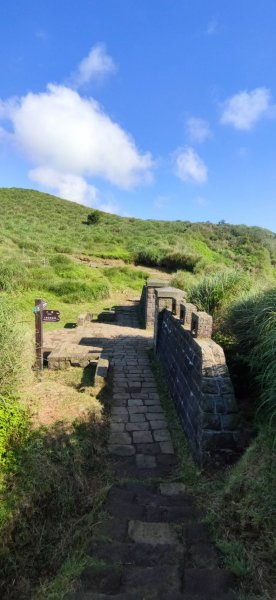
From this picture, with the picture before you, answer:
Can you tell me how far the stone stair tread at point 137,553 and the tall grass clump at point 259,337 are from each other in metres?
1.48

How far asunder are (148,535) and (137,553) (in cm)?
21

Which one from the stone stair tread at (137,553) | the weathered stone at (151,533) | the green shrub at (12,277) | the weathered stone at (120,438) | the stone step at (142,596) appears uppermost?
the green shrub at (12,277)

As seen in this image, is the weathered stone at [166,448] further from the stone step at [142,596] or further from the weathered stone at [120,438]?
the stone step at [142,596]

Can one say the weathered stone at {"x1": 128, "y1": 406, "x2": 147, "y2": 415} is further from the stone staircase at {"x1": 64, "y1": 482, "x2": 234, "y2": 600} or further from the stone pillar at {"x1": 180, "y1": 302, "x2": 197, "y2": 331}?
the stone staircase at {"x1": 64, "y1": 482, "x2": 234, "y2": 600}

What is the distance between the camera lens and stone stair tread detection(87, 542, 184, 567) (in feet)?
7.52

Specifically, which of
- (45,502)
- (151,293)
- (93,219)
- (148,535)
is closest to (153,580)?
(148,535)

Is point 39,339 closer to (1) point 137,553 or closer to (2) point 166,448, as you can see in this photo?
(2) point 166,448

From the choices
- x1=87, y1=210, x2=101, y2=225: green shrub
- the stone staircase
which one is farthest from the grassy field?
x1=87, y1=210, x2=101, y2=225: green shrub

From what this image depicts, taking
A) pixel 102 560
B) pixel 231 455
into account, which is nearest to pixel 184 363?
pixel 231 455

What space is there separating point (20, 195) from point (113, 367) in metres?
44.7

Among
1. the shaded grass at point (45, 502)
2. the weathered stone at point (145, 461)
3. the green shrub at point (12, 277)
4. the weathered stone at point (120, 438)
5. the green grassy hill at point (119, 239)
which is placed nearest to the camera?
the shaded grass at point (45, 502)

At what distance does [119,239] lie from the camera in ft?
96.2

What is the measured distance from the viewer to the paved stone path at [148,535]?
2068 millimetres

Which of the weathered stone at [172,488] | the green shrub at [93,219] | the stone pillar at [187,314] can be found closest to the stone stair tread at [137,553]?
the weathered stone at [172,488]
